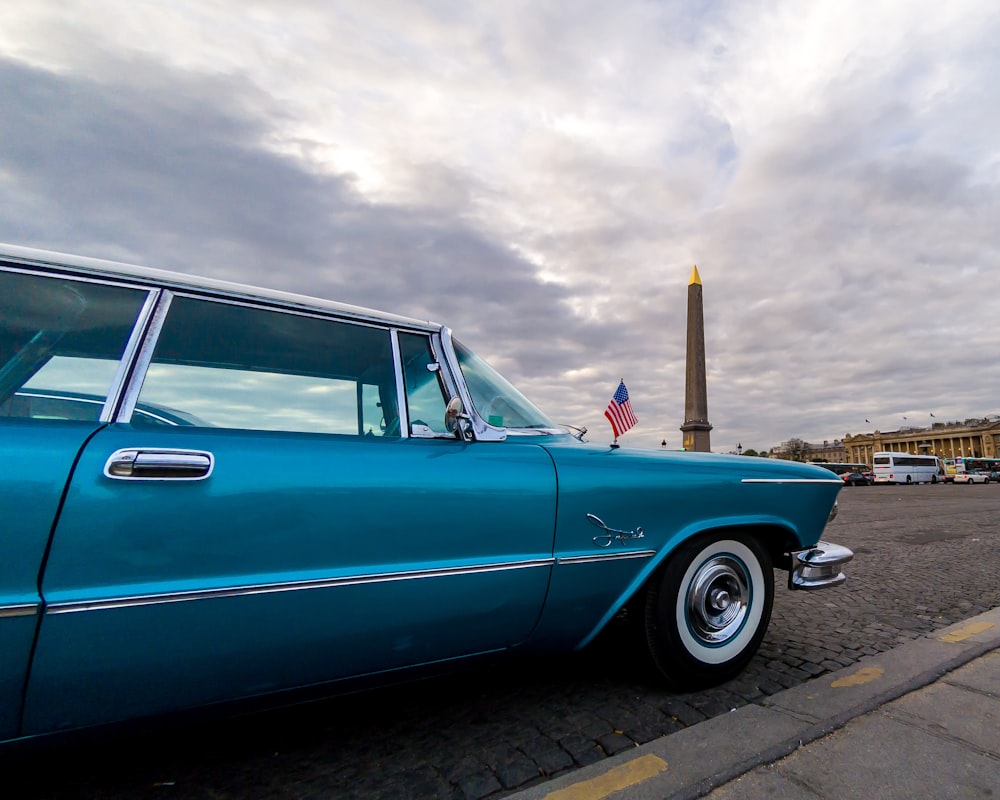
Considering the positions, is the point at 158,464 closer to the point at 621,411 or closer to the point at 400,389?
the point at 400,389

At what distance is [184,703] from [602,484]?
5.15ft

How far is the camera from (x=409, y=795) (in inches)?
66.9

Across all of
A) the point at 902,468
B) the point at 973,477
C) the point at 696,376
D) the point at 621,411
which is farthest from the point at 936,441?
the point at 621,411

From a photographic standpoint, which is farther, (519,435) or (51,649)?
(519,435)

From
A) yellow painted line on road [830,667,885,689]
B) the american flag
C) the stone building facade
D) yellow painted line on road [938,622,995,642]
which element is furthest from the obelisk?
the stone building facade

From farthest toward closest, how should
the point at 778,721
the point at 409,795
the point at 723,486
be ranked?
the point at 723,486
the point at 778,721
the point at 409,795

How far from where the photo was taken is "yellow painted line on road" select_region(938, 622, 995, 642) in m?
3.07

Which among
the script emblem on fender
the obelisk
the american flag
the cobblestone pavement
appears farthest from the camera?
the obelisk

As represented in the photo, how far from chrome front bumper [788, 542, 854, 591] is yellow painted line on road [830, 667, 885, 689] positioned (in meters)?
0.40

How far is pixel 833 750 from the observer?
1872 mm

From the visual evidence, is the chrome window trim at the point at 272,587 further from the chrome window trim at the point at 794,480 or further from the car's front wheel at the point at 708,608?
the chrome window trim at the point at 794,480

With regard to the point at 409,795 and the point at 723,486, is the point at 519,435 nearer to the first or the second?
the point at 723,486

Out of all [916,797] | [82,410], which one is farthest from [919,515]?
[82,410]

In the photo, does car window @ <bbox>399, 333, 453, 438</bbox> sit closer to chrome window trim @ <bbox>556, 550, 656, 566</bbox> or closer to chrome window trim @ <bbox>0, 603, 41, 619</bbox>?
chrome window trim @ <bbox>556, 550, 656, 566</bbox>
